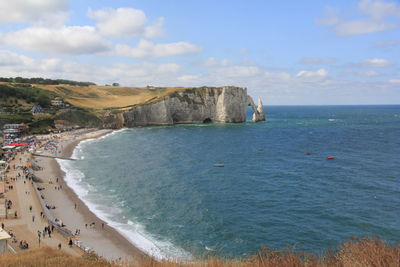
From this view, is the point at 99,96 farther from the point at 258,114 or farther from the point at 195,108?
the point at 258,114

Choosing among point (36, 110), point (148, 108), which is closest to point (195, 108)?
point (148, 108)

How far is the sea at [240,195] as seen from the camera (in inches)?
1145

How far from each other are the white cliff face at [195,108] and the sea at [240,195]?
59642 mm

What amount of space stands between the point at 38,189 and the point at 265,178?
116ft

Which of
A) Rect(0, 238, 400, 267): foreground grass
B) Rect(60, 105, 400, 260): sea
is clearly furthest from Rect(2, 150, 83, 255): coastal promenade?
Rect(0, 238, 400, 267): foreground grass

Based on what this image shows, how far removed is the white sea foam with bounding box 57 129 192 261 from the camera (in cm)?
2675

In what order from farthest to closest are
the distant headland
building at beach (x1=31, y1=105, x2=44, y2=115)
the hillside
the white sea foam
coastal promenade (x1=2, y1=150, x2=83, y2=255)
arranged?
the distant headland → building at beach (x1=31, y1=105, x2=44, y2=115) → the hillside → coastal promenade (x1=2, y1=150, x2=83, y2=255) → the white sea foam

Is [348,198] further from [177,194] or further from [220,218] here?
[177,194]

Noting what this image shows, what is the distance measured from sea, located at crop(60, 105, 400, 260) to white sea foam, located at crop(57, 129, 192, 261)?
0.33ft

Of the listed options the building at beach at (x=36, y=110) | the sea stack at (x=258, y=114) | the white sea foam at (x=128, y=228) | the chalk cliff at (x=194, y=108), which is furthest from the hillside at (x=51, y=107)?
the white sea foam at (x=128, y=228)

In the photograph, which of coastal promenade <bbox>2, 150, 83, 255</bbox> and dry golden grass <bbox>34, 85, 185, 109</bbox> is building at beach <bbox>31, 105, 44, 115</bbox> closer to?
dry golden grass <bbox>34, 85, 185, 109</bbox>

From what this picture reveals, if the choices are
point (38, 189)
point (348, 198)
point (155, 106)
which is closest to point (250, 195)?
point (348, 198)

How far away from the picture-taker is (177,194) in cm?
4288

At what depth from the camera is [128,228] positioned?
3262cm
